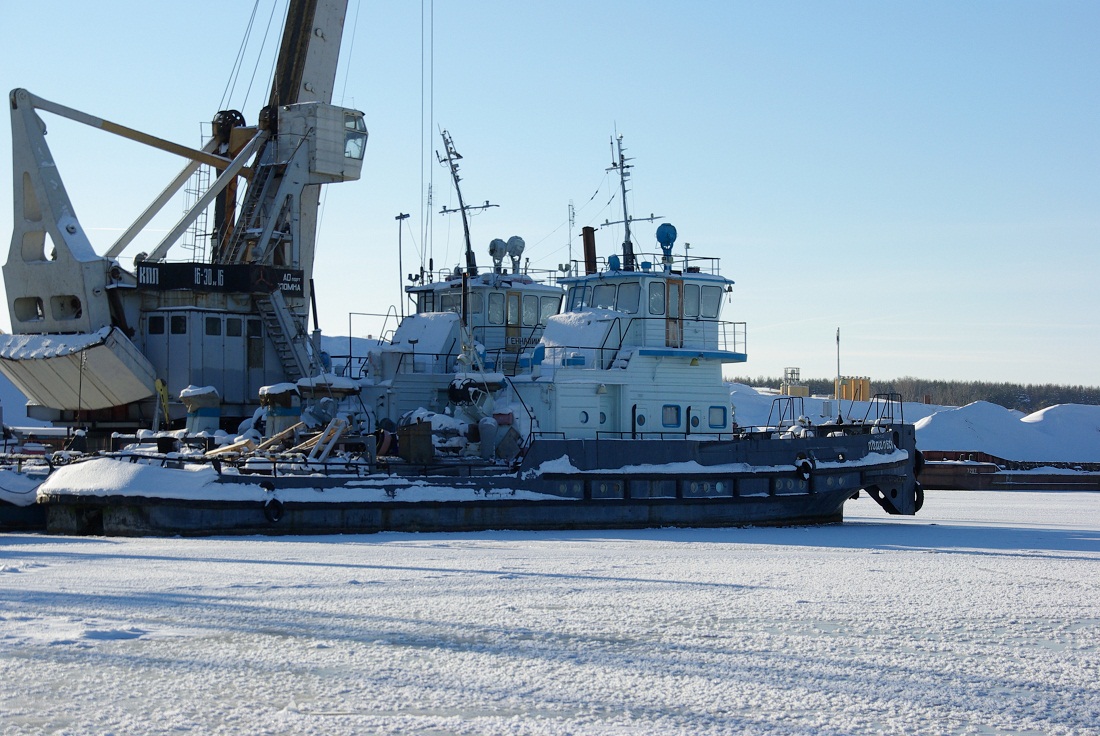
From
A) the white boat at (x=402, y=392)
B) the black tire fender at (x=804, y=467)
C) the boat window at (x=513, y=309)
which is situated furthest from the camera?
the boat window at (x=513, y=309)

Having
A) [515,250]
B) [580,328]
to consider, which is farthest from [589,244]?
[580,328]

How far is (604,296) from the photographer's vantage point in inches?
842

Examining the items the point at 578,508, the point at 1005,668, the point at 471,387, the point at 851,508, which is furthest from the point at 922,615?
the point at 851,508

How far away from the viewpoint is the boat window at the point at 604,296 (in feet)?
69.8

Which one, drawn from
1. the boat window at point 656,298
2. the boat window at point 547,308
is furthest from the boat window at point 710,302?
the boat window at point 547,308

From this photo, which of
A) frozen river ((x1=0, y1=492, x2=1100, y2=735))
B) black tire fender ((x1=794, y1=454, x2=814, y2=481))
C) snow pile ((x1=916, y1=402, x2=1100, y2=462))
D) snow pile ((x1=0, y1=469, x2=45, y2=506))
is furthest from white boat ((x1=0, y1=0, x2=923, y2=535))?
snow pile ((x1=916, y1=402, x2=1100, y2=462))

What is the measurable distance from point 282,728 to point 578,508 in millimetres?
12350

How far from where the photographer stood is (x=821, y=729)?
630 cm

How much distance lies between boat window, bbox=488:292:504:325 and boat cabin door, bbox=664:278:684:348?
3.17 metres

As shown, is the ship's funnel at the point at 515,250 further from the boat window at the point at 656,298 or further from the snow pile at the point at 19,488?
the snow pile at the point at 19,488

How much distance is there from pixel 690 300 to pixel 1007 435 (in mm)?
39251

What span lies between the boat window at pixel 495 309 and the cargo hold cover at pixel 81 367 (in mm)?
6053

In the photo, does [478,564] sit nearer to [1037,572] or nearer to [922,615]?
[922,615]

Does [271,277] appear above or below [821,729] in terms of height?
above
